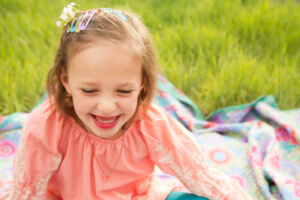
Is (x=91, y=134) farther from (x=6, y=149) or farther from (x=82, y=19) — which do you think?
(x=6, y=149)

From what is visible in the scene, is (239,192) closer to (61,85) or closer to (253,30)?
(61,85)

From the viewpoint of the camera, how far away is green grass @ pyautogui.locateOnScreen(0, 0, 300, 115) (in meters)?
2.30

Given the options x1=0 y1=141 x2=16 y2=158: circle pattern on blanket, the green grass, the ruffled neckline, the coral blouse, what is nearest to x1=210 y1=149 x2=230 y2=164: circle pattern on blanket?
the green grass

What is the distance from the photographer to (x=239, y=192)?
1.51m

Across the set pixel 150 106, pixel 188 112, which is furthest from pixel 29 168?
pixel 188 112

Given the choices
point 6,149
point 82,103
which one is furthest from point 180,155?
point 6,149

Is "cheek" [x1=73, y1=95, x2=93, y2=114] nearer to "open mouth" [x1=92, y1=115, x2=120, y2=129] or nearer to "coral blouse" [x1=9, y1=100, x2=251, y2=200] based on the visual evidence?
"open mouth" [x1=92, y1=115, x2=120, y2=129]

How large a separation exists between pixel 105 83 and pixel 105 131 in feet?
0.70

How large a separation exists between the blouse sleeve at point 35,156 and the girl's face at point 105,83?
179mm

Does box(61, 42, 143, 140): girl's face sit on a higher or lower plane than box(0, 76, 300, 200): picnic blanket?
higher

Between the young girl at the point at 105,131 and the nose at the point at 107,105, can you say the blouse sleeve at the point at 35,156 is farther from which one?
the nose at the point at 107,105

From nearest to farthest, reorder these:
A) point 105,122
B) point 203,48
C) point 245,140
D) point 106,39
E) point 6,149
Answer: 1. point 106,39
2. point 105,122
3. point 6,149
4. point 245,140
5. point 203,48

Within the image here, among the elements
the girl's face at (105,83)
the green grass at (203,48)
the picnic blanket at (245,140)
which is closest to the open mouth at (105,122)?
the girl's face at (105,83)

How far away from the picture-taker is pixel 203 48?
2.65 meters
